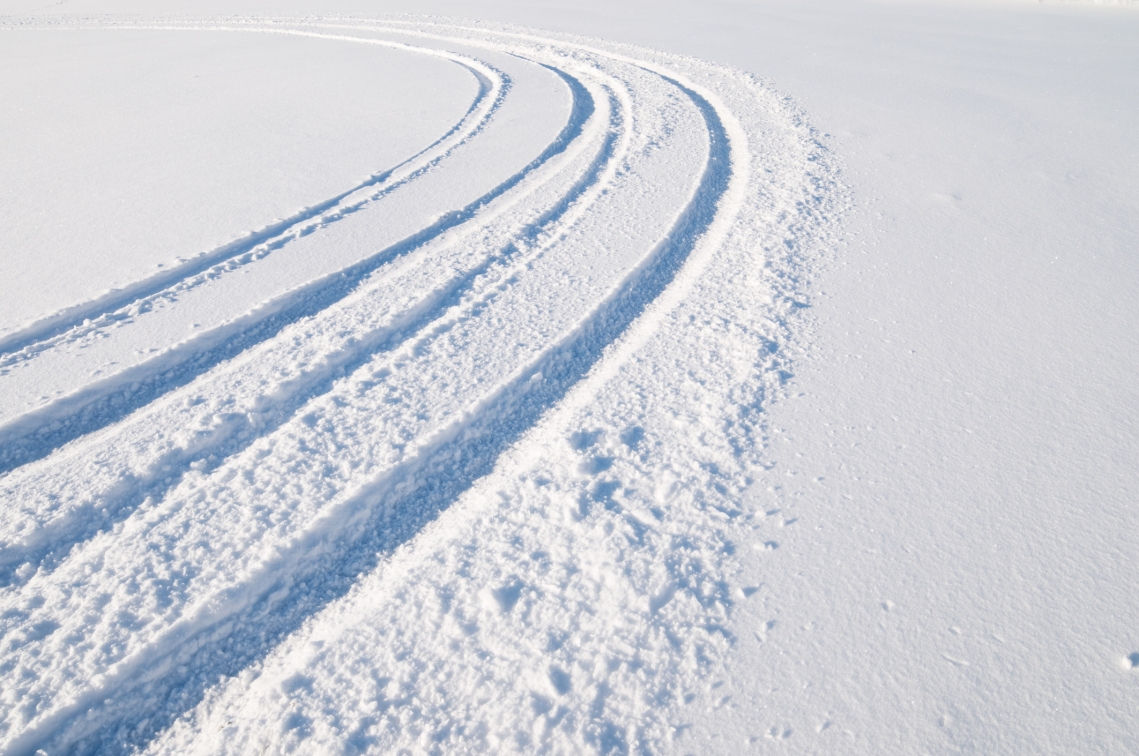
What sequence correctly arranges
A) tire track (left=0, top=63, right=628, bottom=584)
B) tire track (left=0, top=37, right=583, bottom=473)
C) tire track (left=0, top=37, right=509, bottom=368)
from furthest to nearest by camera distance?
tire track (left=0, top=37, right=509, bottom=368)
tire track (left=0, top=37, right=583, bottom=473)
tire track (left=0, top=63, right=628, bottom=584)

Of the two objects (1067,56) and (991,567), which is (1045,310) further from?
(1067,56)

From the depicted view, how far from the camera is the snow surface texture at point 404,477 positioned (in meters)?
1.91

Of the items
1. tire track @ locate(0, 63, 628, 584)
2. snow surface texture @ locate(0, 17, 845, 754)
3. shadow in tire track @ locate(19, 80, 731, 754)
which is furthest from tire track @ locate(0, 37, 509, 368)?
shadow in tire track @ locate(19, 80, 731, 754)

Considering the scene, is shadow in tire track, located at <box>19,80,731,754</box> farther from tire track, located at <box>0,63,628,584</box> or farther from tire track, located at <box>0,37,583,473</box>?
tire track, located at <box>0,37,583,473</box>

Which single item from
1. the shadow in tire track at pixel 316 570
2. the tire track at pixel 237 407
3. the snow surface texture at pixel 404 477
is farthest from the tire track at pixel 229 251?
the shadow in tire track at pixel 316 570

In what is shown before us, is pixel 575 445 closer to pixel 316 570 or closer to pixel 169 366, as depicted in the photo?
pixel 316 570

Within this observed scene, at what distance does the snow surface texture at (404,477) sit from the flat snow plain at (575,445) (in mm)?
14

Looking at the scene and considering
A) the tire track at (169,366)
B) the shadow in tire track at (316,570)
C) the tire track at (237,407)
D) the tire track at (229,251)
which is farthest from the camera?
the tire track at (229,251)

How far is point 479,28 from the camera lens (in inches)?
411

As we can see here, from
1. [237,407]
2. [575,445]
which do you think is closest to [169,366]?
[237,407]

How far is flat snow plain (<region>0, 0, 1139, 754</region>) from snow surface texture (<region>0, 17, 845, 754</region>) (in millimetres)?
14

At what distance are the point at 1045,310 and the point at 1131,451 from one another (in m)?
1.11

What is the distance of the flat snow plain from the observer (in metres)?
1.90

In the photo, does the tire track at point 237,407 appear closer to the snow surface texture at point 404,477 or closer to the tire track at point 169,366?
the snow surface texture at point 404,477
